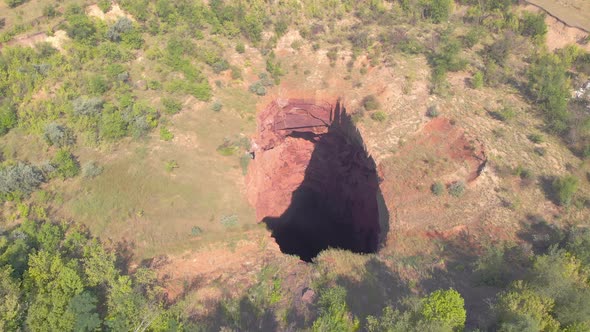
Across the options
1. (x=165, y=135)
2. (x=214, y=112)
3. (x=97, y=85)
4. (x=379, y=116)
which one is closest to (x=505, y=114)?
(x=379, y=116)

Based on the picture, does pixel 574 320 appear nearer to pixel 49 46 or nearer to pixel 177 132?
pixel 177 132

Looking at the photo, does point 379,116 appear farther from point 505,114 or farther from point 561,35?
point 561,35

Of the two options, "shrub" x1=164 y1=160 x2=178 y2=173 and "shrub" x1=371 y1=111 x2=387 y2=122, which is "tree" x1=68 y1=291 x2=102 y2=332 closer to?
"shrub" x1=164 y1=160 x2=178 y2=173

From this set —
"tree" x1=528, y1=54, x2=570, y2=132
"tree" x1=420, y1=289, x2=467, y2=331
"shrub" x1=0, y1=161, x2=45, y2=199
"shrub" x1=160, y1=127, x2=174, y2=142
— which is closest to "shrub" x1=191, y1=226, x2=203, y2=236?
"shrub" x1=160, y1=127, x2=174, y2=142

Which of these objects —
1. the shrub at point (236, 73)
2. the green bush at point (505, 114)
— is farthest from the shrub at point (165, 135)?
the green bush at point (505, 114)

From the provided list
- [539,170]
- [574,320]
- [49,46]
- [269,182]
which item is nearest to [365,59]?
[269,182]
